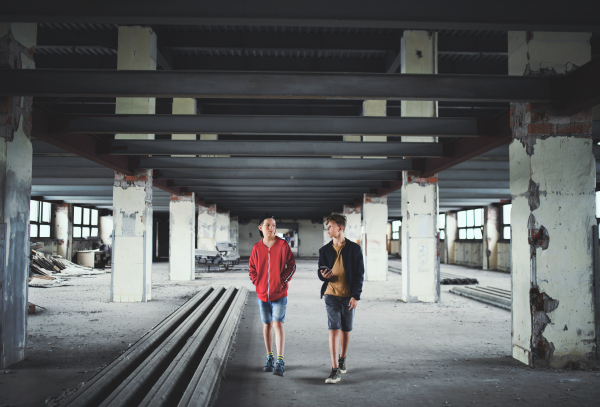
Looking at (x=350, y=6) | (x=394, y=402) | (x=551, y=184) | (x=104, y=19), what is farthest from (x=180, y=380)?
(x=551, y=184)

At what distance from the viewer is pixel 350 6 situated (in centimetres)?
345

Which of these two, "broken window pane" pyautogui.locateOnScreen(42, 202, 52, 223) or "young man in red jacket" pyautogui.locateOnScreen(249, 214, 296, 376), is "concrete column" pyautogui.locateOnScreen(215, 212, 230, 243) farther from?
"young man in red jacket" pyautogui.locateOnScreen(249, 214, 296, 376)

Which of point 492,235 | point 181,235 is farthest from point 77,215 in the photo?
point 492,235

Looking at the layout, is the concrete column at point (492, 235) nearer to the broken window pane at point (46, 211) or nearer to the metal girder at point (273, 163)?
the metal girder at point (273, 163)

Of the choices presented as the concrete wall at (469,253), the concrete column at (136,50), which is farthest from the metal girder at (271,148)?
the concrete wall at (469,253)

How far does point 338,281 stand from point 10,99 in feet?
13.6

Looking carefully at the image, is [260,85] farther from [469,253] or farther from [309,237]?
[309,237]

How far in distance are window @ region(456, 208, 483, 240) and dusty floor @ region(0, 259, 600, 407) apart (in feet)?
49.5

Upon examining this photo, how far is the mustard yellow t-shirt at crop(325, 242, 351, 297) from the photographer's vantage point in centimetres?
418

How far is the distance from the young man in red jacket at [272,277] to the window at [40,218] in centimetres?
1998

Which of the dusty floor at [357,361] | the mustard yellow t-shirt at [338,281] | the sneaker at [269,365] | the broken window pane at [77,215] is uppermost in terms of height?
the broken window pane at [77,215]

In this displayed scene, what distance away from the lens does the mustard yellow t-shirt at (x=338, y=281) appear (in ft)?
13.7

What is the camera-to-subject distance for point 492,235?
21438mm

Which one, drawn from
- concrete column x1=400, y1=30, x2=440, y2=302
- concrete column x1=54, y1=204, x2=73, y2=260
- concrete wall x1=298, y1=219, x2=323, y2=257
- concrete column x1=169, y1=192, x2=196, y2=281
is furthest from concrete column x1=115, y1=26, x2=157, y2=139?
concrete wall x1=298, y1=219, x2=323, y2=257
